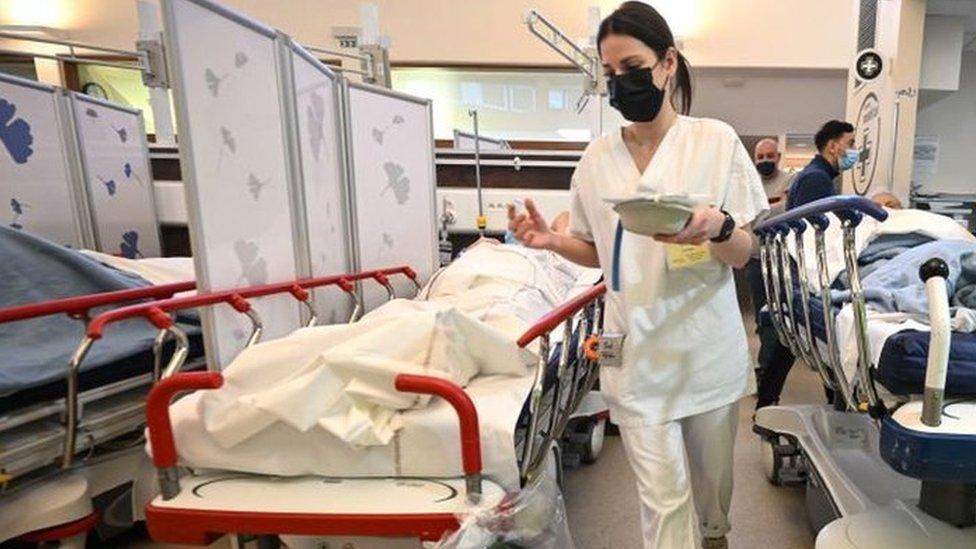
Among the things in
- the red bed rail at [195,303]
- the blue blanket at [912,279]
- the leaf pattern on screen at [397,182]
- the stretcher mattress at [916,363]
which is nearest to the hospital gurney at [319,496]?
the red bed rail at [195,303]

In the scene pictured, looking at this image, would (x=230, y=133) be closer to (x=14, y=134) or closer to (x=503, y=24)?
(x=14, y=134)

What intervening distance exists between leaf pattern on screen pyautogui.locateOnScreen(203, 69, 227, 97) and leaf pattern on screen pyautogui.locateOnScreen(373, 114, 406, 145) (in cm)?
101

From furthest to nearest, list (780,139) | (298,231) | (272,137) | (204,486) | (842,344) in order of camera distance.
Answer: (780,139) → (298,231) → (272,137) → (842,344) → (204,486)

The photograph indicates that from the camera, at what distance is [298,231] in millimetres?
1776

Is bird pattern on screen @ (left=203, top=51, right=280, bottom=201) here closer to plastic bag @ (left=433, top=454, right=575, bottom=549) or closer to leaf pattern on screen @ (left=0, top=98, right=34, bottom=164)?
plastic bag @ (left=433, top=454, right=575, bottom=549)

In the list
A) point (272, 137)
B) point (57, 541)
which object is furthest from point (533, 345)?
point (57, 541)

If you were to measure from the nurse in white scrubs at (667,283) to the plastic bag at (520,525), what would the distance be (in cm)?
21

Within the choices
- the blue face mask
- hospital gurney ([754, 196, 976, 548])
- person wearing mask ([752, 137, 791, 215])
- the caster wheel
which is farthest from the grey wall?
hospital gurney ([754, 196, 976, 548])

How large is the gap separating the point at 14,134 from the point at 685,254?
10.2ft

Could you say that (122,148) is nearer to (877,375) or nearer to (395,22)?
(395,22)

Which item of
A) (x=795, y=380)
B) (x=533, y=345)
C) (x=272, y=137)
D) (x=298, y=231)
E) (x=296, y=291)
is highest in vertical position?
(x=272, y=137)

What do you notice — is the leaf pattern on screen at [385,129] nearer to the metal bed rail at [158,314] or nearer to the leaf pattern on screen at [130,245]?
the metal bed rail at [158,314]

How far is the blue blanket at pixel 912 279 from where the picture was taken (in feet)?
4.03

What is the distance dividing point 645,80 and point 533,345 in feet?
2.28
